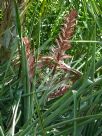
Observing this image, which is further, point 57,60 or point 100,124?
point 100,124

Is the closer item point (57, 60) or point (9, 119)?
point (57, 60)

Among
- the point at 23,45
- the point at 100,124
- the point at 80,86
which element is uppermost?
the point at 23,45

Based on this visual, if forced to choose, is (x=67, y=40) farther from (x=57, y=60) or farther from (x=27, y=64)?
(x=27, y=64)

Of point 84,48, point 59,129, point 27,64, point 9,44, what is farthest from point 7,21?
point 59,129

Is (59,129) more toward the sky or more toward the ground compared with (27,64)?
more toward the ground

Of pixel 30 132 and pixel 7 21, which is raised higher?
pixel 7 21

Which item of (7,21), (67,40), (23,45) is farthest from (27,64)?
(7,21)

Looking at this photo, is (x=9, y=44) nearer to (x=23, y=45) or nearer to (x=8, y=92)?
(x=8, y=92)

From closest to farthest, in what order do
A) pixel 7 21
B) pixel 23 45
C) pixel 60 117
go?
pixel 23 45 → pixel 60 117 → pixel 7 21

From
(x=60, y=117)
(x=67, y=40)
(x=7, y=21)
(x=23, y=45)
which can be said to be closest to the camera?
(x=67, y=40)
